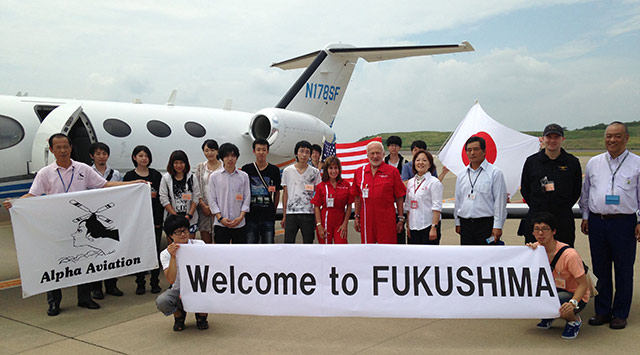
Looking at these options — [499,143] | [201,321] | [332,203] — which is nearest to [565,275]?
[332,203]

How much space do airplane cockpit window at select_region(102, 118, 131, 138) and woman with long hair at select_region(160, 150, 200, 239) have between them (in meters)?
3.67

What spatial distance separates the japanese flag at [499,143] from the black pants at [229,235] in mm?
4356

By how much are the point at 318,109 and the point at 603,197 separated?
938cm

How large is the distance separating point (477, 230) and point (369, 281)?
54.2 inches

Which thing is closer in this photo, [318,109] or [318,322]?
[318,322]

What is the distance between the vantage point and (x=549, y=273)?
4.60 m

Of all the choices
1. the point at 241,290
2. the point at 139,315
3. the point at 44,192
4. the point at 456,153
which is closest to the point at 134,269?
the point at 139,315

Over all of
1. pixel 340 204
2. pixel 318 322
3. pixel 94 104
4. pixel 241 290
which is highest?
pixel 94 104

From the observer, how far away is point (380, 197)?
5766 mm

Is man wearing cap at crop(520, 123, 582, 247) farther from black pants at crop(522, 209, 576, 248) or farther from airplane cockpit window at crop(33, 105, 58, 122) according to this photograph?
airplane cockpit window at crop(33, 105, 58, 122)

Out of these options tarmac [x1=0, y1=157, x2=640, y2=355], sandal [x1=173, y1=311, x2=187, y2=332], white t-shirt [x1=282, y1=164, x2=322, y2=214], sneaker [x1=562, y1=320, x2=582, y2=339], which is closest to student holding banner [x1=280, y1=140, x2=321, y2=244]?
white t-shirt [x1=282, y1=164, x2=322, y2=214]

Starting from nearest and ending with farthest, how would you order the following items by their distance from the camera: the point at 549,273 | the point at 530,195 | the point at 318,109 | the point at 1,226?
the point at 549,273 < the point at 530,195 < the point at 1,226 < the point at 318,109

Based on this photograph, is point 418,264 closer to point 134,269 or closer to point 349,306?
point 349,306

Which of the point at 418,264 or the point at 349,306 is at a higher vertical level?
the point at 418,264
